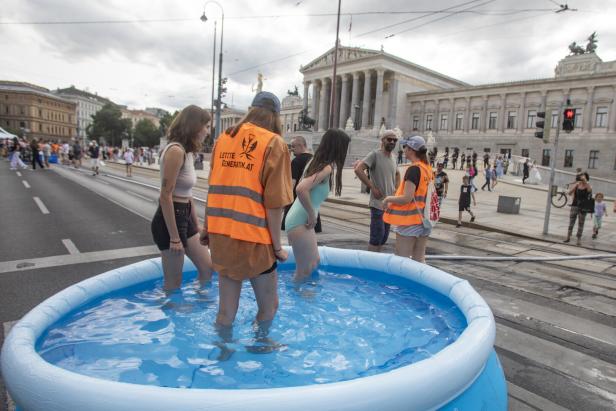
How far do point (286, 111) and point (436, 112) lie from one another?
4421 cm

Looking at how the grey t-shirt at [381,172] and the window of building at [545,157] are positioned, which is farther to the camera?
the window of building at [545,157]

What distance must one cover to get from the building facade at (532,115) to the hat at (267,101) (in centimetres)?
4413

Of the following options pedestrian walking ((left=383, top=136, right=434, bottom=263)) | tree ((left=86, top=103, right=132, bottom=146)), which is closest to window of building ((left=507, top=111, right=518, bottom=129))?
pedestrian walking ((left=383, top=136, right=434, bottom=263))

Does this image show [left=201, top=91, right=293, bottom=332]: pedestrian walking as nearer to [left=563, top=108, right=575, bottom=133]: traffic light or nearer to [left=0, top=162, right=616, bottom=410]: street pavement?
[left=0, top=162, right=616, bottom=410]: street pavement

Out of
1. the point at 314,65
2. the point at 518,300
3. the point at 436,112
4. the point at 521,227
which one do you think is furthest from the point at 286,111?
the point at 518,300

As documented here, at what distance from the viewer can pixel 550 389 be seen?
9.46 ft

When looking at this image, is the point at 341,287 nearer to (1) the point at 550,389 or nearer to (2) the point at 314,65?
(1) the point at 550,389

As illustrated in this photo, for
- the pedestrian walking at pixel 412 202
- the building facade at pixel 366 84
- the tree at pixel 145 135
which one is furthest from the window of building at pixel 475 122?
the tree at pixel 145 135

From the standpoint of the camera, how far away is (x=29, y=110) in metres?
98.8

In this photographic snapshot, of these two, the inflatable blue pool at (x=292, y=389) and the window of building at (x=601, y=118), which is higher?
the window of building at (x=601, y=118)

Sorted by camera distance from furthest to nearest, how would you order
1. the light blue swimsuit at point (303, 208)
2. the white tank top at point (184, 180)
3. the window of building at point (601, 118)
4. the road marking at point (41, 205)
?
1. the window of building at point (601, 118)
2. the road marking at point (41, 205)
3. the light blue swimsuit at point (303, 208)
4. the white tank top at point (184, 180)

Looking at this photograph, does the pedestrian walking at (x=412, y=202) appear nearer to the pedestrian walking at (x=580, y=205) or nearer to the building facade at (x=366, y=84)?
the pedestrian walking at (x=580, y=205)

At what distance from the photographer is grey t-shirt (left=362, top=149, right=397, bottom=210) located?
5.54 metres

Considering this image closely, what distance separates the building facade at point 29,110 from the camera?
98.2 m
